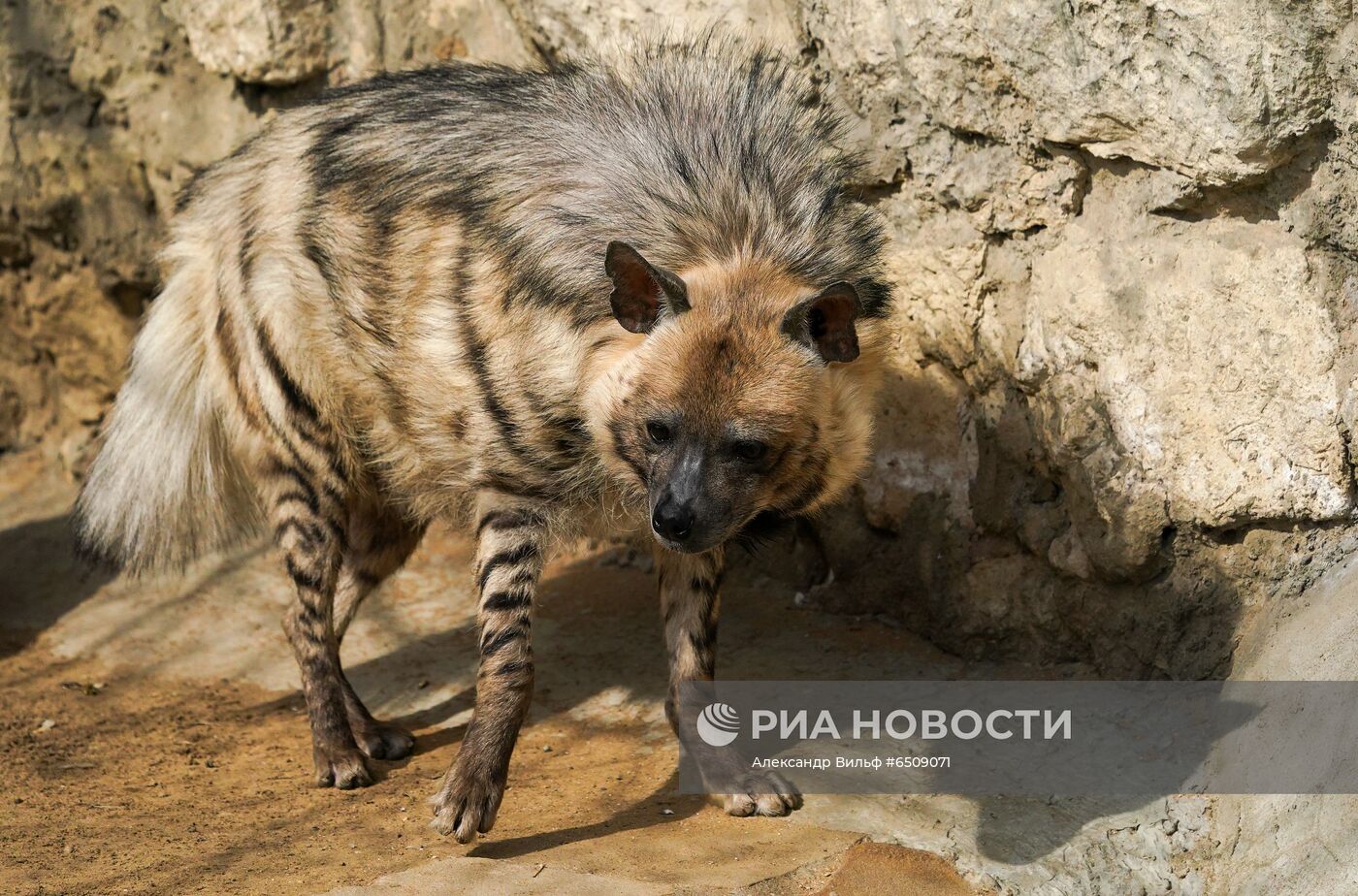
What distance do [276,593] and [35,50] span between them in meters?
2.48

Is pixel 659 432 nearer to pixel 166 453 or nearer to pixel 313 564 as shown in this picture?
pixel 313 564

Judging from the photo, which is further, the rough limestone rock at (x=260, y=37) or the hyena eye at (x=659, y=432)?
the rough limestone rock at (x=260, y=37)

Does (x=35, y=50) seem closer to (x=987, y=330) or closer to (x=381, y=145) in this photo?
(x=381, y=145)

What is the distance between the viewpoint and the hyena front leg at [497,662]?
352 centimetres

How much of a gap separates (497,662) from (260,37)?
2967 mm

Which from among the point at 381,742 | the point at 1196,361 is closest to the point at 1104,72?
the point at 1196,361

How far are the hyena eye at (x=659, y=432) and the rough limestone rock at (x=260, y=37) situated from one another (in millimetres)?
2862

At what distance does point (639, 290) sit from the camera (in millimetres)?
3449

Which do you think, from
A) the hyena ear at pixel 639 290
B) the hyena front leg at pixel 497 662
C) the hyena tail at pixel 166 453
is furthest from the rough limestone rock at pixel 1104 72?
the hyena tail at pixel 166 453

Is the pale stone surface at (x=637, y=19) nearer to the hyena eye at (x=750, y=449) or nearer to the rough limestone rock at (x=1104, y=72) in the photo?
the rough limestone rock at (x=1104, y=72)

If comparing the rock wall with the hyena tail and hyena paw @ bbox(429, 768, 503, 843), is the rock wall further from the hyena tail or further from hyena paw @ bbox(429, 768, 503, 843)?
hyena paw @ bbox(429, 768, 503, 843)

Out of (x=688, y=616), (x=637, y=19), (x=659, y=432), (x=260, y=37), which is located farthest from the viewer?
(x=260, y=37)

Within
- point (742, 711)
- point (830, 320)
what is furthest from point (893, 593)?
point (830, 320)

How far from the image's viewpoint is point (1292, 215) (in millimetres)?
3645
